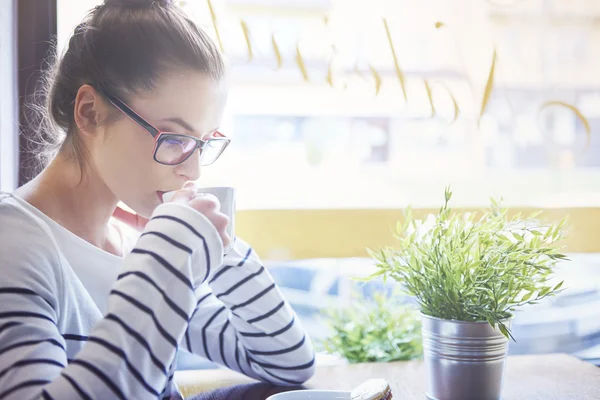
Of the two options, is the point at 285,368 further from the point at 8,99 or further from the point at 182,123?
the point at 8,99

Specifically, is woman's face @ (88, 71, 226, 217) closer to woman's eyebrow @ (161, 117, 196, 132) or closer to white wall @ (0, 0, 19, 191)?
woman's eyebrow @ (161, 117, 196, 132)

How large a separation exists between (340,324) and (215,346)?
0.52 meters

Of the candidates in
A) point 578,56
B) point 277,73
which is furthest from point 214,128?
point 578,56

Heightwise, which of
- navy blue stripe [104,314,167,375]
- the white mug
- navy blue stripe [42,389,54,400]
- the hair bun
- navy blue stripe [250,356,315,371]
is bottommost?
navy blue stripe [250,356,315,371]

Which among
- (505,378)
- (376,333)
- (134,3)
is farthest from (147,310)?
(376,333)

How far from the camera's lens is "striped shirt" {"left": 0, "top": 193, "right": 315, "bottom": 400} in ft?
2.43

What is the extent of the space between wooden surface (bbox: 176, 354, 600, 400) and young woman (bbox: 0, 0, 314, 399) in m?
0.06

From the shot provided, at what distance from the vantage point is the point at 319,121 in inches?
62.9

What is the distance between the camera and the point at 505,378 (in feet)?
3.96

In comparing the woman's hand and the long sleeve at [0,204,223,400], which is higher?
the woman's hand

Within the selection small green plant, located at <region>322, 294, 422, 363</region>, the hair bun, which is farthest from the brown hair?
small green plant, located at <region>322, 294, 422, 363</region>

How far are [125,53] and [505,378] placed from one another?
2.83ft

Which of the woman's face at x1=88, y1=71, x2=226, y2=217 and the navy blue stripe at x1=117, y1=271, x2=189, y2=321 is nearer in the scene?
the navy blue stripe at x1=117, y1=271, x2=189, y2=321

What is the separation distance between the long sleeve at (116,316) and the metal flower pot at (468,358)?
0.37m
